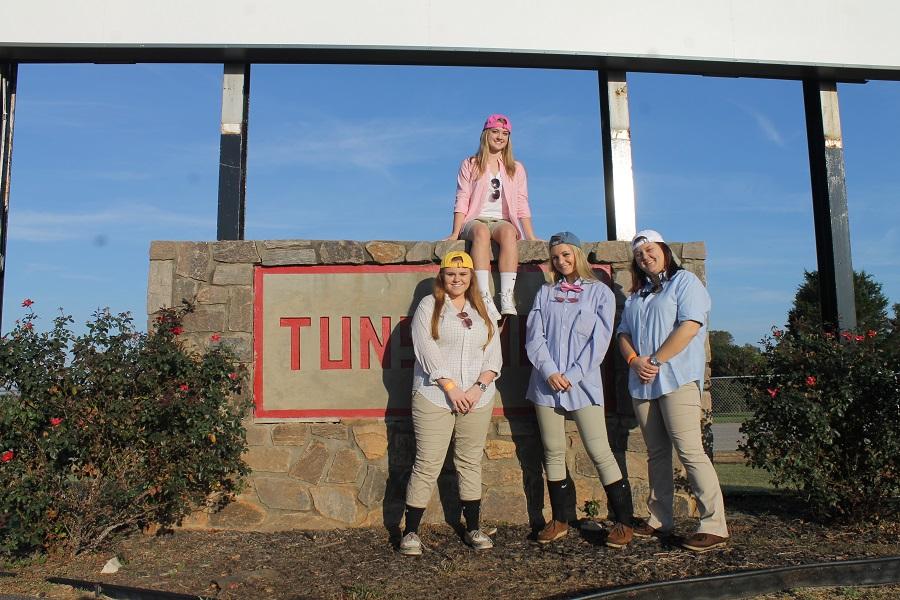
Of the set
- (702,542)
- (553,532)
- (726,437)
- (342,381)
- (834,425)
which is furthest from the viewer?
(726,437)

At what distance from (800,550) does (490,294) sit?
7.52 ft

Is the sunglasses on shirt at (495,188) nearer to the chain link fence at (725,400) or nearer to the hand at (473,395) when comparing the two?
the hand at (473,395)

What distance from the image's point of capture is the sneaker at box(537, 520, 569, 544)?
14.9ft

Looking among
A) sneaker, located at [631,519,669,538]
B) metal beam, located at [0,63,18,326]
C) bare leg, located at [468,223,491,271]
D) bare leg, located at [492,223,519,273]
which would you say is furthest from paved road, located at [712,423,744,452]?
metal beam, located at [0,63,18,326]

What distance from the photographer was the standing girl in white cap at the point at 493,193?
5.10m

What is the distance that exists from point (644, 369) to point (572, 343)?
0.45 metres

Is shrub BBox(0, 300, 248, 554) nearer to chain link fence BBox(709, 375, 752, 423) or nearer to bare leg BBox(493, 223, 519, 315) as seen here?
bare leg BBox(493, 223, 519, 315)

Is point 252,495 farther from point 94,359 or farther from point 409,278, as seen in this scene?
point 409,278

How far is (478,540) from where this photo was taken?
175 inches

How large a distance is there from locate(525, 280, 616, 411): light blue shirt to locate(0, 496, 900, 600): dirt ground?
34.5 inches

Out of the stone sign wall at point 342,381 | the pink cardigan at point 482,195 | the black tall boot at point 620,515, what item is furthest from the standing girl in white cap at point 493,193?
the black tall boot at point 620,515

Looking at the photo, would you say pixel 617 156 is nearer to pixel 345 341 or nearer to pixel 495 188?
pixel 495 188

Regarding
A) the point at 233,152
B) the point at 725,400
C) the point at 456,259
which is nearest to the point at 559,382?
the point at 456,259

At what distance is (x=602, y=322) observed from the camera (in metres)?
4.56
